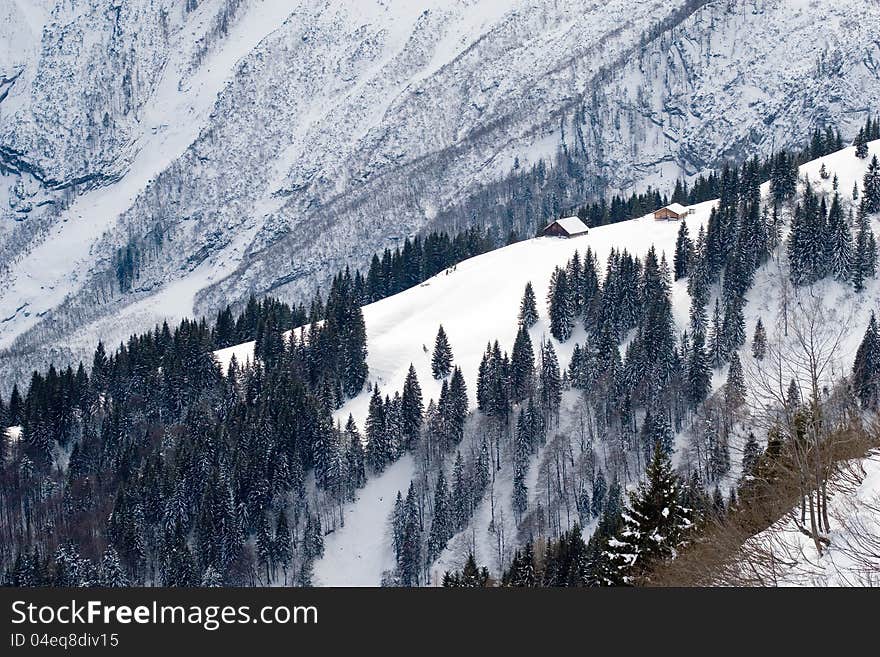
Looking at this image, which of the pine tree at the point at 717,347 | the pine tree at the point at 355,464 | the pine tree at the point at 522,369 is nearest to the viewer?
the pine tree at the point at 355,464

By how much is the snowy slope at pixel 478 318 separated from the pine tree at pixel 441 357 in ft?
4.66

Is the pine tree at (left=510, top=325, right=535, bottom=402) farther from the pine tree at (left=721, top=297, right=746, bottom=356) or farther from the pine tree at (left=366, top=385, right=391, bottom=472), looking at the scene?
the pine tree at (left=721, top=297, right=746, bottom=356)

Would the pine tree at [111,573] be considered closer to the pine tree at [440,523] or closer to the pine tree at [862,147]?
the pine tree at [440,523]

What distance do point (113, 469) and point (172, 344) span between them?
83.6ft

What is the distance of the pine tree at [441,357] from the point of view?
160688 millimetres

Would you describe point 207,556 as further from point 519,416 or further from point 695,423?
point 695,423

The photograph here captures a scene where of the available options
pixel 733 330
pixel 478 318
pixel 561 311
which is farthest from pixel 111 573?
pixel 733 330

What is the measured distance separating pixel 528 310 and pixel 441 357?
14196mm

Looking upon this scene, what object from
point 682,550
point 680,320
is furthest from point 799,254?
point 682,550

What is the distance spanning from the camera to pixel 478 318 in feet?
573

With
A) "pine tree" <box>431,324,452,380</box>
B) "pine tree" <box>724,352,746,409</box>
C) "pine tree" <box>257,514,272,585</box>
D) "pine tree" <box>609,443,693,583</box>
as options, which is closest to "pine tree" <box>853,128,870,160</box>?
"pine tree" <box>724,352,746,409</box>

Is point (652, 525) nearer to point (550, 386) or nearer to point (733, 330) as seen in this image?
point (550, 386)

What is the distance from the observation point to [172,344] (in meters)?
175

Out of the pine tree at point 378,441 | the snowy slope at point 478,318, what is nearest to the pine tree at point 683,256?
the snowy slope at point 478,318
